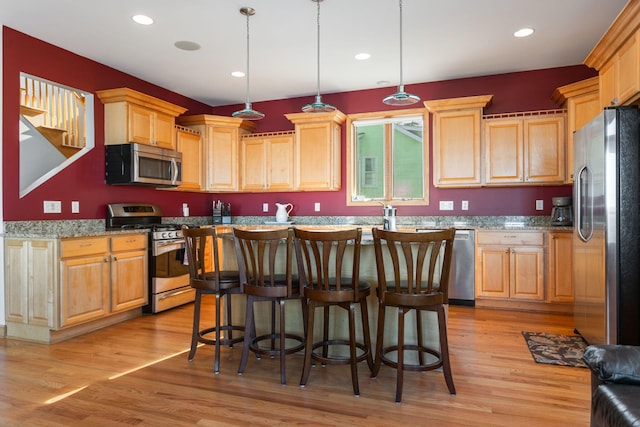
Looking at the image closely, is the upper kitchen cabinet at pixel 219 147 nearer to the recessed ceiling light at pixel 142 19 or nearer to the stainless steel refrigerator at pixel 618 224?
the recessed ceiling light at pixel 142 19

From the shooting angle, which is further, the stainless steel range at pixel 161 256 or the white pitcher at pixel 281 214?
the white pitcher at pixel 281 214

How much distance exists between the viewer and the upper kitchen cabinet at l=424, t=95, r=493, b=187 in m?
4.79

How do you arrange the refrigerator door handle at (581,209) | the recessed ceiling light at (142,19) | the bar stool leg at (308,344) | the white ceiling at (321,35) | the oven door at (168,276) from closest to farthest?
1. the bar stool leg at (308,344)
2. the refrigerator door handle at (581,209)
3. the white ceiling at (321,35)
4. the recessed ceiling light at (142,19)
5. the oven door at (168,276)

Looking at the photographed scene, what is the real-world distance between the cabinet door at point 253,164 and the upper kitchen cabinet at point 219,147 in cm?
11

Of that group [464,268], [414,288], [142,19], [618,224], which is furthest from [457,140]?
[142,19]

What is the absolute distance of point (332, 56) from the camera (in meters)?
4.40

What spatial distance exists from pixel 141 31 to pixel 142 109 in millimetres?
1067

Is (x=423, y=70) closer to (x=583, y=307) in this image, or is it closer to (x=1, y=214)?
(x=583, y=307)

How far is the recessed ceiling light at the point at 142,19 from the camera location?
3.47 meters

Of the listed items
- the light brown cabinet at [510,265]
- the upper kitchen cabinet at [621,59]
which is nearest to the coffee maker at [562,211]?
the light brown cabinet at [510,265]

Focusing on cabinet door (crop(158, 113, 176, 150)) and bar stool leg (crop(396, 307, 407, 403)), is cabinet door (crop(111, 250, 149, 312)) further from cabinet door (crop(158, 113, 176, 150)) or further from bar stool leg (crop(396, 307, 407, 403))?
bar stool leg (crop(396, 307, 407, 403))

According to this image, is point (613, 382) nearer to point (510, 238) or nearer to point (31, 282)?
point (510, 238)

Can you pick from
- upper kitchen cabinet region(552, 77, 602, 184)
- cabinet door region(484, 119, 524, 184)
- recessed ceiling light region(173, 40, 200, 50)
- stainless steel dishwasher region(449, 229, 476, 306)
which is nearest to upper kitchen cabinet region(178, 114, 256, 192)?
recessed ceiling light region(173, 40, 200, 50)

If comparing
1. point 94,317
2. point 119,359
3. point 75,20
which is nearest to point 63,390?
point 119,359
